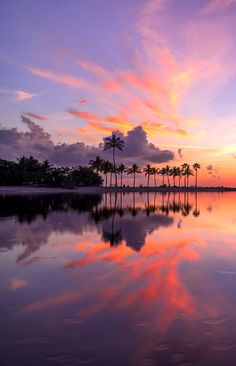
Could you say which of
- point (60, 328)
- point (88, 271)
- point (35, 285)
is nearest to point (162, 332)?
point (60, 328)

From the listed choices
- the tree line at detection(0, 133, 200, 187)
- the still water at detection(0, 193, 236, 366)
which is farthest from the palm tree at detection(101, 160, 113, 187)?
the still water at detection(0, 193, 236, 366)

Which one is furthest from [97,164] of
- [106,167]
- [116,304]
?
[116,304]

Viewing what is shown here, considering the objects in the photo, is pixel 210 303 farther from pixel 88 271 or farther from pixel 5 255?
pixel 5 255

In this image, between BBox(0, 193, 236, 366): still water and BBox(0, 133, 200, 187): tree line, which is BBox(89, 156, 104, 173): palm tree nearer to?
BBox(0, 133, 200, 187): tree line

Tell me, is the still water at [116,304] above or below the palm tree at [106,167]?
below

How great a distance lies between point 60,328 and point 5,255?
7.20m

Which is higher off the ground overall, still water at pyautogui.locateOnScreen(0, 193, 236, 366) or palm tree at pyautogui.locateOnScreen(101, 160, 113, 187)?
palm tree at pyautogui.locateOnScreen(101, 160, 113, 187)

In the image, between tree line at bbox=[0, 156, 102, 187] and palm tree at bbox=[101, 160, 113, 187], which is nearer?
tree line at bbox=[0, 156, 102, 187]

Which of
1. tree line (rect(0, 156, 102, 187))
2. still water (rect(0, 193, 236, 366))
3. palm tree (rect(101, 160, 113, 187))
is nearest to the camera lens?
still water (rect(0, 193, 236, 366))

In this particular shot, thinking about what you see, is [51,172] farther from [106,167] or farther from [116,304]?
[116,304]

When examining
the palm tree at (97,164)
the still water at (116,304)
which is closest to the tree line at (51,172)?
the palm tree at (97,164)

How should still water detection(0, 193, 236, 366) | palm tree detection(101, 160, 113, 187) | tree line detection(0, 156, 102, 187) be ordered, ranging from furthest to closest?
palm tree detection(101, 160, 113, 187)
tree line detection(0, 156, 102, 187)
still water detection(0, 193, 236, 366)

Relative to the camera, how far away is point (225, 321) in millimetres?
6914

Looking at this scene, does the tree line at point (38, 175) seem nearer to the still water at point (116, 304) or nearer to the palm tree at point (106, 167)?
the palm tree at point (106, 167)
